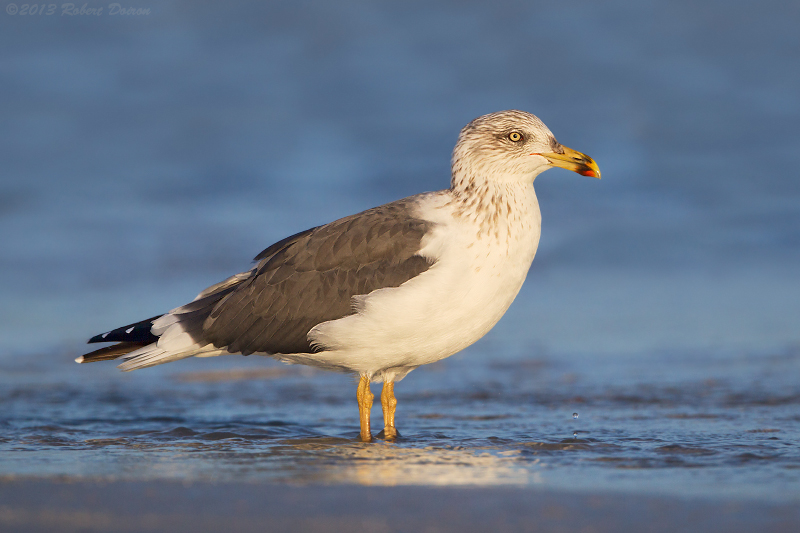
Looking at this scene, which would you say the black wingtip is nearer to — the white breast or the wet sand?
the white breast

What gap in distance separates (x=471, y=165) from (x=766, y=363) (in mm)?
5201

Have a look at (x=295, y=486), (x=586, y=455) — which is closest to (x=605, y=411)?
(x=586, y=455)

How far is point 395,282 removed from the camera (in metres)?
5.68

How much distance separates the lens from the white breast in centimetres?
552

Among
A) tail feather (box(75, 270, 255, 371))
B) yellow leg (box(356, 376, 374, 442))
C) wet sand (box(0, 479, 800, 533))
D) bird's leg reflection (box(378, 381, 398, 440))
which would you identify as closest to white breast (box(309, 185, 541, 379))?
yellow leg (box(356, 376, 374, 442))

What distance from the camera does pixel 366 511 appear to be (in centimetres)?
349

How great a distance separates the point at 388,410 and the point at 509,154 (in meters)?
2.10

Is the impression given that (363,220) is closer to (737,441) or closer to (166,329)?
(166,329)

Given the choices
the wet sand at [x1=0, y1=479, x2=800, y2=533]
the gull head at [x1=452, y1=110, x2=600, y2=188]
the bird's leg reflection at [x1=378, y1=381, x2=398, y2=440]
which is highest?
the gull head at [x1=452, y1=110, x2=600, y2=188]

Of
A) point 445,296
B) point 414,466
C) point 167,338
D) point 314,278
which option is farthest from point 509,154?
point 167,338

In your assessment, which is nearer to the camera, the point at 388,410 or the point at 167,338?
the point at 388,410

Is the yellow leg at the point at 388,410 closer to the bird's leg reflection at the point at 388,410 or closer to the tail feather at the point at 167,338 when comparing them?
the bird's leg reflection at the point at 388,410

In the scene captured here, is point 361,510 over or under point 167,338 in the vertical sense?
under

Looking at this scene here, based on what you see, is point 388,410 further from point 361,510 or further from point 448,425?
point 361,510
